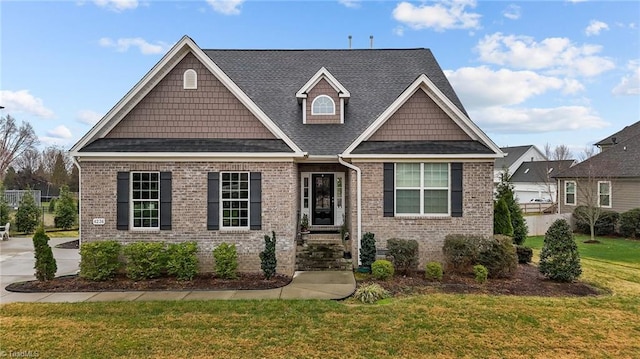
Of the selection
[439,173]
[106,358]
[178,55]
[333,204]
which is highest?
[178,55]

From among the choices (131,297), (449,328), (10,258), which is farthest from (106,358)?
(10,258)

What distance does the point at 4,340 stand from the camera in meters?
6.52

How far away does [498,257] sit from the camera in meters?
10.6

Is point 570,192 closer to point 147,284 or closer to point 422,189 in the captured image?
point 422,189

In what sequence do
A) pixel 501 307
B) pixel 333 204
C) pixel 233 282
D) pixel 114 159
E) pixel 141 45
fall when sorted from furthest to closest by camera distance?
pixel 141 45
pixel 333 204
pixel 114 159
pixel 233 282
pixel 501 307

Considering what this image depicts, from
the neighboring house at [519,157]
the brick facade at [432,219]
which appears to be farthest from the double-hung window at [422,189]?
the neighboring house at [519,157]

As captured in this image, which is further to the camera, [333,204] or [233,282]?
[333,204]

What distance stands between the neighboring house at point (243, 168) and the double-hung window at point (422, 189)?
32 mm

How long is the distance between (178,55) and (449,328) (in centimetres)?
1025

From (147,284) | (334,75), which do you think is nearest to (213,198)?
(147,284)

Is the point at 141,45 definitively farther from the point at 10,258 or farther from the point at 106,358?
the point at 106,358

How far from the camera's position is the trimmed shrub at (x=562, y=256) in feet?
33.5

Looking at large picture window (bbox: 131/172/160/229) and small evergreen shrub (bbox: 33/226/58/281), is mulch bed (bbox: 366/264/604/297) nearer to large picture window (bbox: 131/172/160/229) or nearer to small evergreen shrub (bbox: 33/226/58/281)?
large picture window (bbox: 131/172/160/229)

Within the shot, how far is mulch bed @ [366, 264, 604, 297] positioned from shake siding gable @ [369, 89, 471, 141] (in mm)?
4400
